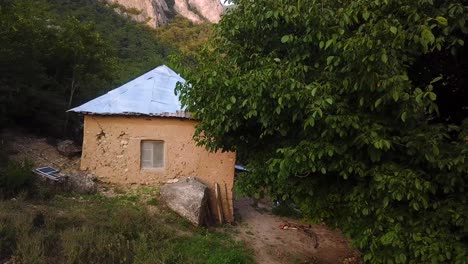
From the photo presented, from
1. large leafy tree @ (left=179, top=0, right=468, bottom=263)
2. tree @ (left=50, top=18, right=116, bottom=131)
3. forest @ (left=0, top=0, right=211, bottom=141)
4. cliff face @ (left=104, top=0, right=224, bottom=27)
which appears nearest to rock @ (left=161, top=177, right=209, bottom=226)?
forest @ (left=0, top=0, right=211, bottom=141)

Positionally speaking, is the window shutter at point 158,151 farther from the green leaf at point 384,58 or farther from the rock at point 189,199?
the green leaf at point 384,58

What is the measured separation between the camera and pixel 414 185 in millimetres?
3889

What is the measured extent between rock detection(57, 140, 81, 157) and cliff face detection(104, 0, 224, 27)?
29784 mm

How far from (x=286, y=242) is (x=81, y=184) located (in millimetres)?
5247

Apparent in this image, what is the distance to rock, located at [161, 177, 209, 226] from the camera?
940cm

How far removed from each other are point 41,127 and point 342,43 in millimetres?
13511

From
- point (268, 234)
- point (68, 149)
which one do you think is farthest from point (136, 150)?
point (268, 234)

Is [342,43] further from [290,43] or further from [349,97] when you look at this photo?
[290,43]

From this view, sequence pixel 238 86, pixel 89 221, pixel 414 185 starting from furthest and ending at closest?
pixel 89 221 < pixel 238 86 < pixel 414 185

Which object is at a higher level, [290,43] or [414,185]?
[290,43]

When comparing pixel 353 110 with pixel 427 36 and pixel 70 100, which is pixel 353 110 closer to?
pixel 427 36

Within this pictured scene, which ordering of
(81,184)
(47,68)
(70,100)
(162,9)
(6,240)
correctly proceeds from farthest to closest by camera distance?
1. (162,9)
2. (47,68)
3. (70,100)
4. (81,184)
5. (6,240)

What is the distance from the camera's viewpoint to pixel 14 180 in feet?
30.0

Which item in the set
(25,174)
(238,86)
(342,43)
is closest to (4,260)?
(25,174)
